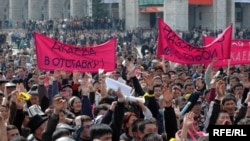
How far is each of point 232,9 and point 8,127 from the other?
4427cm

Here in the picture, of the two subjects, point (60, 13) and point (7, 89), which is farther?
point (60, 13)

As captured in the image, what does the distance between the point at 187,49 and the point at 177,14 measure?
3217 centimetres

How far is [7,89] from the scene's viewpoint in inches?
553

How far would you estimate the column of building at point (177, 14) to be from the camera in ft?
163

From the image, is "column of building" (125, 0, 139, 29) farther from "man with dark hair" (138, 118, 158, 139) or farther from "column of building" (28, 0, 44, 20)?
"man with dark hair" (138, 118, 158, 139)

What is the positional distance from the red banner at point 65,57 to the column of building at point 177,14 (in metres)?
32.6

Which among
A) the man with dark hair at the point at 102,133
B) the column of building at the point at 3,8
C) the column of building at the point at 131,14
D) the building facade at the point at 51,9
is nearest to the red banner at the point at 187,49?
the man with dark hair at the point at 102,133

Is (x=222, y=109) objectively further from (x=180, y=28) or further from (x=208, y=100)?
(x=180, y=28)

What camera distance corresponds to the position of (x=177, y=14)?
163 ft

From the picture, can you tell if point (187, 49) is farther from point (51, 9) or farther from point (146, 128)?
point (51, 9)

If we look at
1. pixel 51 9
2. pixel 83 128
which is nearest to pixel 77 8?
pixel 51 9

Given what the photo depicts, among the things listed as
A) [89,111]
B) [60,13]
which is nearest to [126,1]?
[60,13]

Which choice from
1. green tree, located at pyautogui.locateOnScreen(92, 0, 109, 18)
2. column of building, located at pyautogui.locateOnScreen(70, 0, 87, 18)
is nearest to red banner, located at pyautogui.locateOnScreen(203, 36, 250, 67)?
green tree, located at pyautogui.locateOnScreen(92, 0, 109, 18)

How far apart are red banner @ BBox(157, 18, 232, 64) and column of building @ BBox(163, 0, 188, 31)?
3148cm
